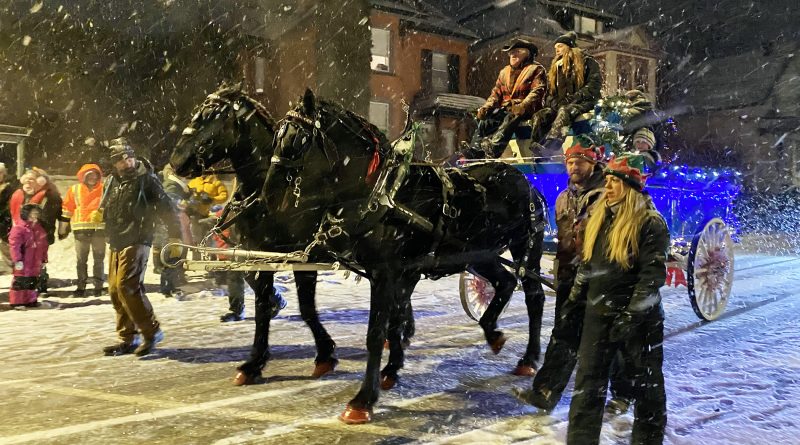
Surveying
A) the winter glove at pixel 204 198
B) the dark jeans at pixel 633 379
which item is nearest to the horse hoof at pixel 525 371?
the dark jeans at pixel 633 379

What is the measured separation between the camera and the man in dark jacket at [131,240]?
595 centimetres

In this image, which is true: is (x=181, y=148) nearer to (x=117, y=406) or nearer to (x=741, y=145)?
(x=117, y=406)

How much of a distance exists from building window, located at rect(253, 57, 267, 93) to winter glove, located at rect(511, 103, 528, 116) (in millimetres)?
13656

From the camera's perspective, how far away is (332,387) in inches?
196

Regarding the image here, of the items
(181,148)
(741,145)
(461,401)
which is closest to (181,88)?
(181,148)

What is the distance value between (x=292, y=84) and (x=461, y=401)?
16.1m

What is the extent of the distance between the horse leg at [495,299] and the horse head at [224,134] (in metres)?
2.39

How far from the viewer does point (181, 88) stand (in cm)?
1655

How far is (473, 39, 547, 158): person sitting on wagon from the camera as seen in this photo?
6.74m

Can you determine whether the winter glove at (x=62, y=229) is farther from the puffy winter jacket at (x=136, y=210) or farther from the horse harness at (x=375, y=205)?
the horse harness at (x=375, y=205)

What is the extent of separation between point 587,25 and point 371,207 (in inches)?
1192

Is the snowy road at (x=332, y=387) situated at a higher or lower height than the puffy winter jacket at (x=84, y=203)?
lower

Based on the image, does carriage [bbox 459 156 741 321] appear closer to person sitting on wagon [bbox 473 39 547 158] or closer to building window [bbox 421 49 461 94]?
person sitting on wagon [bbox 473 39 547 158]

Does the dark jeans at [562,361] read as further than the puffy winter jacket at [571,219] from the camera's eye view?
No
